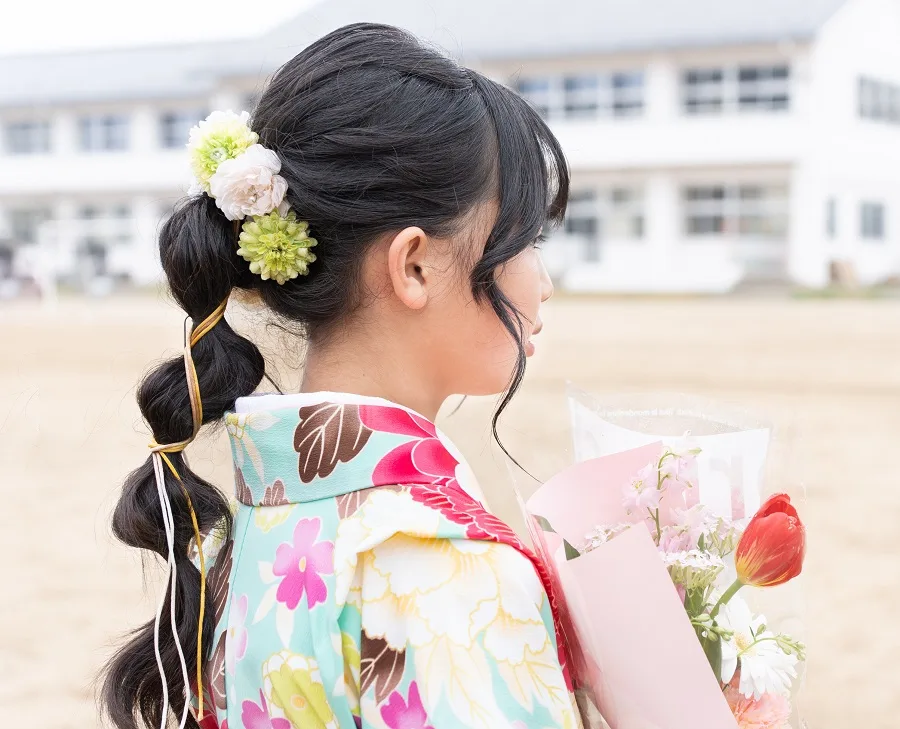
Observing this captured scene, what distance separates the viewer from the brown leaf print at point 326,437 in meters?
1.00

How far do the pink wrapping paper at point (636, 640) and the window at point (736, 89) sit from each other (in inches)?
861

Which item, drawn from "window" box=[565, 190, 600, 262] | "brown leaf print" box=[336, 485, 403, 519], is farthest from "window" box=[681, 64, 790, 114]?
"brown leaf print" box=[336, 485, 403, 519]

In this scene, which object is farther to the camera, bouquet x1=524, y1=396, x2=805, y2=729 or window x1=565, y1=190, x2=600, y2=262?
window x1=565, y1=190, x2=600, y2=262

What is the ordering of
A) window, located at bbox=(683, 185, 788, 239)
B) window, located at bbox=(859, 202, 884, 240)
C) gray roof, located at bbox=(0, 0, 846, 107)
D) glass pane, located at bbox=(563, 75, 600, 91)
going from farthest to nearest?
glass pane, located at bbox=(563, 75, 600, 91) → window, located at bbox=(859, 202, 884, 240) → gray roof, located at bbox=(0, 0, 846, 107) → window, located at bbox=(683, 185, 788, 239)

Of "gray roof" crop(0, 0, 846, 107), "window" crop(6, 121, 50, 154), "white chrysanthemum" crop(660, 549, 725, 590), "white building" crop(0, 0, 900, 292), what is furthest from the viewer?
"window" crop(6, 121, 50, 154)

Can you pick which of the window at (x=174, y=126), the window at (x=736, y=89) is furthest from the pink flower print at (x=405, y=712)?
the window at (x=174, y=126)

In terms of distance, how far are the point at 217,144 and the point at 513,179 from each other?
1.12 ft

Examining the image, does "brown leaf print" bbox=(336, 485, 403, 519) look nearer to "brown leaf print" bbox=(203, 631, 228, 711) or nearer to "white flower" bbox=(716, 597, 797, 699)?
"brown leaf print" bbox=(203, 631, 228, 711)

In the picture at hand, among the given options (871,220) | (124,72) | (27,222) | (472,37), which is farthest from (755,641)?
(124,72)

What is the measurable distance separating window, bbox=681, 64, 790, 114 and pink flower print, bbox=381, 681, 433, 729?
22023 millimetres

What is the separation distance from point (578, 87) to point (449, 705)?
2266cm

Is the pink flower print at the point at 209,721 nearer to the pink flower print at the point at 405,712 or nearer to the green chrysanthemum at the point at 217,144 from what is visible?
the pink flower print at the point at 405,712

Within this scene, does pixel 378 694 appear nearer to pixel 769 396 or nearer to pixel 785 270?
pixel 769 396

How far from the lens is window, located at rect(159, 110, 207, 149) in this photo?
25.3m
